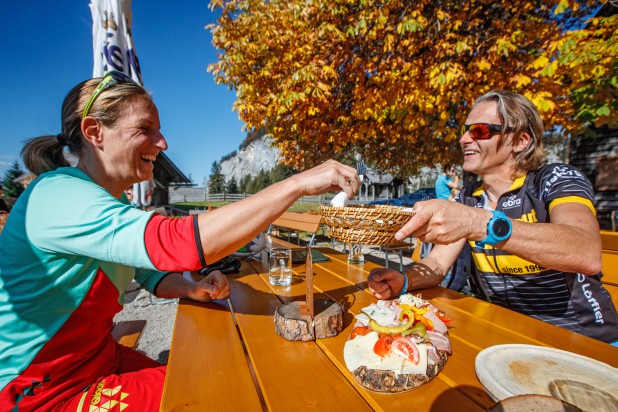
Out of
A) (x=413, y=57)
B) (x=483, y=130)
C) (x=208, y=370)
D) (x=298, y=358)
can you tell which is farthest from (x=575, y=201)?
(x=413, y=57)

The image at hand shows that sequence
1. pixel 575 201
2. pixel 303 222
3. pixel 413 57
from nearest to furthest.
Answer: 1. pixel 575 201
2. pixel 303 222
3. pixel 413 57

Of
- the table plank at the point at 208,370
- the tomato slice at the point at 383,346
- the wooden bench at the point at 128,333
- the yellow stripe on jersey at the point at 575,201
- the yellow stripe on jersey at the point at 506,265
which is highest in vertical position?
the yellow stripe on jersey at the point at 575,201

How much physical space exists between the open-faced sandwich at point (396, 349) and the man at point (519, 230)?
304 mm

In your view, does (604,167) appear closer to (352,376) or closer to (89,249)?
(352,376)

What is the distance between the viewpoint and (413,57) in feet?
17.4

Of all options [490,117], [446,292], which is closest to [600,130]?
[490,117]

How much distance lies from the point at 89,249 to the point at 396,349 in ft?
3.42

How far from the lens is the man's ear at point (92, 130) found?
1.27 m

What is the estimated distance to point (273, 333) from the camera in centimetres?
127

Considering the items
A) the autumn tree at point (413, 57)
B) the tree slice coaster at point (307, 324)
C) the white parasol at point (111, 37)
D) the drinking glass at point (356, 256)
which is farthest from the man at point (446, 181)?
the tree slice coaster at point (307, 324)

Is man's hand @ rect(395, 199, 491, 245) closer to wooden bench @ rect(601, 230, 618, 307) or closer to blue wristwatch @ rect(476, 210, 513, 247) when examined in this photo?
blue wristwatch @ rect(476, 210, 513, 247)

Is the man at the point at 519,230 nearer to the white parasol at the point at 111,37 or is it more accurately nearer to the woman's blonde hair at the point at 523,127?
the woman's blonde hair at the point at 523,127

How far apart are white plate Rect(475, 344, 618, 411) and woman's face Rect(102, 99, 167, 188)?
1579 mm

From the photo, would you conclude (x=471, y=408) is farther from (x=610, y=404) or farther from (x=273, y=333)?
(x=273, y=333)
